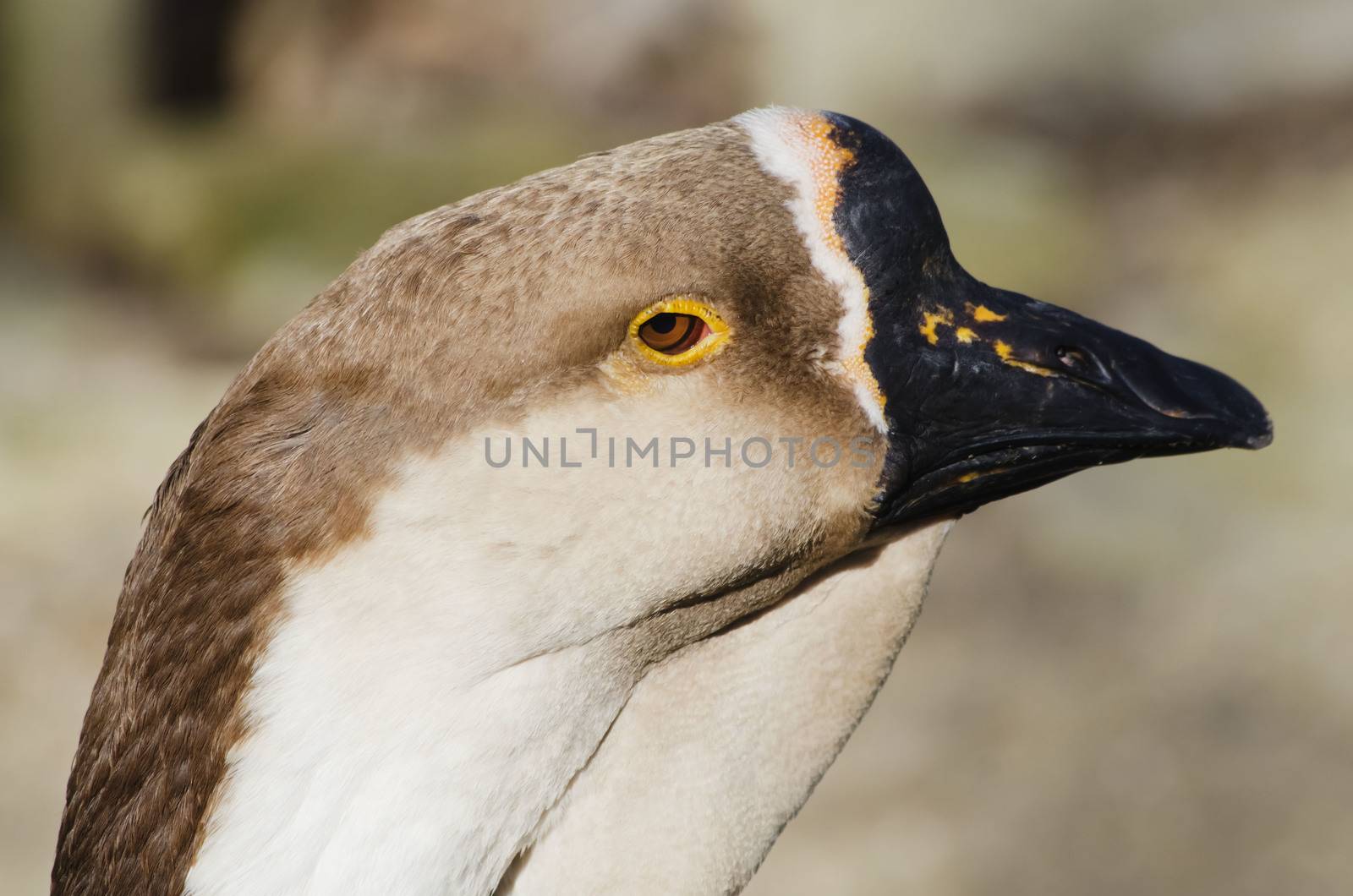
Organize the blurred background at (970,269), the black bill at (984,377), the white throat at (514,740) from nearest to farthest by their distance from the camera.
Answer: the white throat at (514,740)
the black bill at (984,377)
the blurred background at (970,269)

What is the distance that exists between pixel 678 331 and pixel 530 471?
11.8 inches

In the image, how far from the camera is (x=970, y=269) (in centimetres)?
778

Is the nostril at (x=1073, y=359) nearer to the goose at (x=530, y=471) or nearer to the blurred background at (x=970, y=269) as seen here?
the goose at (x=530, y=471)

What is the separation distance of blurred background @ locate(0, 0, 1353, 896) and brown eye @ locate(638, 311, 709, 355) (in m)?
3.50

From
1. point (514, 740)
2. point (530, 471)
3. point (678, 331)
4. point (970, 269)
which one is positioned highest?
point (678, 331)

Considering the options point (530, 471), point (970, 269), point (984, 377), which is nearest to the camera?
point (530, 471)

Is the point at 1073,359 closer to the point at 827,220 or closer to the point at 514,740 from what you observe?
the point at 827,220

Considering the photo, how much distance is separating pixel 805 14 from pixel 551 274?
796 cm

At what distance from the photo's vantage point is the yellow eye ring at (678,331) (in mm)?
1875

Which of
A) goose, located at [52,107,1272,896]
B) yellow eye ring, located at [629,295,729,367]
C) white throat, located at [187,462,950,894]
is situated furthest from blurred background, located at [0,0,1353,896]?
yellow eye ring, located at [629,295,729,367]

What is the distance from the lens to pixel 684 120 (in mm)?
9492

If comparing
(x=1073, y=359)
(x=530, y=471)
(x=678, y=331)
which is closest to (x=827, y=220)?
(x=678, y=331)

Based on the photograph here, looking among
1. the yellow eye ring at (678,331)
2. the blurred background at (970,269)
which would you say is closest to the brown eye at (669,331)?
the yellow eye ring at (678,331)

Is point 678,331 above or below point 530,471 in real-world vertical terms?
above
